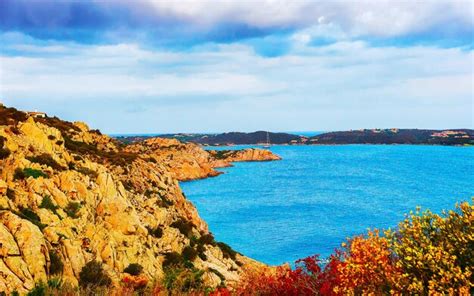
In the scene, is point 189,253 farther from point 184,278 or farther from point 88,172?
point 88,172

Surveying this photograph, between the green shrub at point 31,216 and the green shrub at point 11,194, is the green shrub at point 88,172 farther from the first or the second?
the green shrub at point 31,216

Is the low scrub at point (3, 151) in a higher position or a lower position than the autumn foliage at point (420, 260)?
higher

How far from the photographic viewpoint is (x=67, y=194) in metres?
23.6

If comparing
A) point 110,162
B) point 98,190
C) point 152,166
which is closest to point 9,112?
point 110,162

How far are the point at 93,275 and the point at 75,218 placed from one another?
4483mm

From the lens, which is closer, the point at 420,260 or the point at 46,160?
the point at 420,260

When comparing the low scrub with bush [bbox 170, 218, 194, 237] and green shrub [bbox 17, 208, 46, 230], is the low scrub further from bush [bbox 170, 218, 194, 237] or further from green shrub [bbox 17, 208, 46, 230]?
bush [bbox 170, 218, 194, 237]

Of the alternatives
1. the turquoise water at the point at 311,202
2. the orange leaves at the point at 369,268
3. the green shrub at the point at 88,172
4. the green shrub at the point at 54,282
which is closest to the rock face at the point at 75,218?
the green shrub at the point at 88,172

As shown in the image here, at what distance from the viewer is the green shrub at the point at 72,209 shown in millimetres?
22281

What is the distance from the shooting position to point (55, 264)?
17.7 m

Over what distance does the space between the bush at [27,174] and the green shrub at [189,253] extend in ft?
36.3

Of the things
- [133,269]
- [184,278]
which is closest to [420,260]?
[184,278]

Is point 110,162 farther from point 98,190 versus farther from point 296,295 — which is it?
point 296,295

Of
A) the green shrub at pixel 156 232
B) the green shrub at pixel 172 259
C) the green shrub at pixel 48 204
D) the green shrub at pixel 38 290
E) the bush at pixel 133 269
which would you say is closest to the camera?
the green shrub at pixel 38 290
